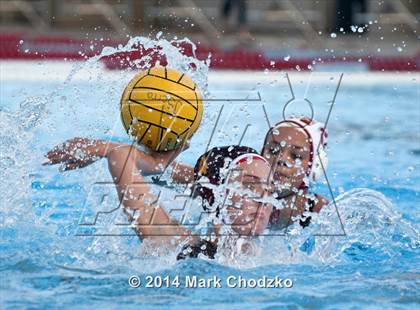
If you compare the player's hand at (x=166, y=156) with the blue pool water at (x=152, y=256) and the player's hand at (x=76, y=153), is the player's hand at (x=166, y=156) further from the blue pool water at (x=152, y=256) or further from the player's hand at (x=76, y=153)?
the blue pool water at (x=152, y=256)

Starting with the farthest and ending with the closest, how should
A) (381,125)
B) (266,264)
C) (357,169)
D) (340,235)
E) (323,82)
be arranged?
(323,82) → (381,125) → (357,169) → (340,235) → (266,264)

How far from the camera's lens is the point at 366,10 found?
12.0m

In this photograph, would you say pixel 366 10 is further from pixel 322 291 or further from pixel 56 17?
pixel 322 291

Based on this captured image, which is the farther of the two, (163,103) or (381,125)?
(381,125)

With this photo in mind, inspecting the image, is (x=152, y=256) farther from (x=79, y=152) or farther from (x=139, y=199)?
(x=79, y=152)

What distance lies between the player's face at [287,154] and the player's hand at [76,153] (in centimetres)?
66

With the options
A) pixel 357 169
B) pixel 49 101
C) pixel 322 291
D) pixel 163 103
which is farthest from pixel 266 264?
pixel 357 169

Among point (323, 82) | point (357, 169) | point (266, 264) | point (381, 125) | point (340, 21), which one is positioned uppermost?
point (340, 21)

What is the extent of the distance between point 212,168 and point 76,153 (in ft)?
1.54

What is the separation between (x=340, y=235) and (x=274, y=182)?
399 mm

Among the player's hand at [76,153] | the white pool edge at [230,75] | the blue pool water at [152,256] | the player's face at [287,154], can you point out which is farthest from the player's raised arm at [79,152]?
the white pool edge at [230,75]

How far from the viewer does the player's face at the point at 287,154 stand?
11.0ft

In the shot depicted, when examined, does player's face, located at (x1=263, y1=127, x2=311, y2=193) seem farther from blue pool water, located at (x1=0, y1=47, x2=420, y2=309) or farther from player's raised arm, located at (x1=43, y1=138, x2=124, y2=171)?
player's raised arm, located at (x1=43, y1=138, x2=124, y2=171)

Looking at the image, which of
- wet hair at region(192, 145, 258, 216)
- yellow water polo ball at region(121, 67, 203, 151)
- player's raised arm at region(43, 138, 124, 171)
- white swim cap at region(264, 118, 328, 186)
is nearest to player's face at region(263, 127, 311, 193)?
white swim cap at region(264, 118, 328, 186)
